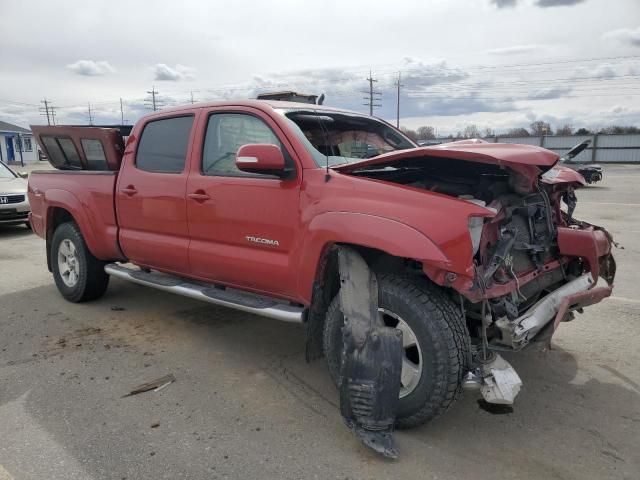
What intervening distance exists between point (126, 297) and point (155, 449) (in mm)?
3252

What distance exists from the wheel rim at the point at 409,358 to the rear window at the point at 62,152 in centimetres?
409

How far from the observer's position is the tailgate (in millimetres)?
5121

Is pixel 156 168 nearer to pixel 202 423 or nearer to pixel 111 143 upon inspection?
pixel 111 143

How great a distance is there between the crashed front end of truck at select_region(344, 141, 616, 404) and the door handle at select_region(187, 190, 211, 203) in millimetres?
1325

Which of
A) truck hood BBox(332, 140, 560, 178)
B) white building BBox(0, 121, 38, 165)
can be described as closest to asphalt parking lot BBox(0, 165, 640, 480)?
truck hood BBox(332, 140, 560, 178)

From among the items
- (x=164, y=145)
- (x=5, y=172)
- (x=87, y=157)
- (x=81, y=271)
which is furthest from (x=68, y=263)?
(x=5, y=172)

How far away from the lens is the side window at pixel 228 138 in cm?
390

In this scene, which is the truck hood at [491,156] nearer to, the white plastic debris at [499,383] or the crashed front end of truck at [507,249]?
the crashed front end of truck at [507,249]

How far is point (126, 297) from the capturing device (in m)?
5.84

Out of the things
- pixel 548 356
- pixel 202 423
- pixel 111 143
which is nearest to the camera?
pixel 202 423

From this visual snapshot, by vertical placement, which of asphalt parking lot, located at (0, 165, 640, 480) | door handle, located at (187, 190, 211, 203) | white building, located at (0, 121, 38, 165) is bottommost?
asphalt parking lot, located at (0, 165, 640, 480)

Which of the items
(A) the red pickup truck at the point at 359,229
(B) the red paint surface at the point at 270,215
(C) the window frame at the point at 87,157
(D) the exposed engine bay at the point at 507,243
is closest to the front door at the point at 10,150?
(C) the window frame at the point at 87,157

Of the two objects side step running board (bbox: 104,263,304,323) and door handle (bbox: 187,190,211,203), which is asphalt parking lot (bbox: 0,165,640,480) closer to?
side step running board (bbox: 104,263,304,323)

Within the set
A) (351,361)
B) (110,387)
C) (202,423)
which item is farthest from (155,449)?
(351,361)
